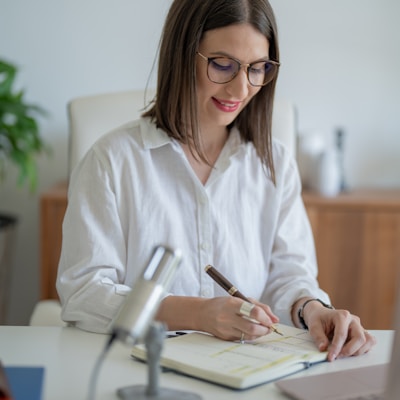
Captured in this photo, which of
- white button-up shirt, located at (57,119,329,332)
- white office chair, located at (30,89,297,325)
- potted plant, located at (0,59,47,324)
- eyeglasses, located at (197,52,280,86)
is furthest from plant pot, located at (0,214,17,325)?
eyeglasses, located at (197,52,280,86)

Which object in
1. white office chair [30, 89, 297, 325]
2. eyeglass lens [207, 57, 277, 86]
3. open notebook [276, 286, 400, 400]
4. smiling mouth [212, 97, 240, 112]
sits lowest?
open notebook [276, 286, 400, 400]

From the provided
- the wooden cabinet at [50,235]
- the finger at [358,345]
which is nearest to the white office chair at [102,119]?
the wooden cabinet at [50,235]

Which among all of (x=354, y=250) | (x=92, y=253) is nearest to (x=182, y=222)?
(x=92, y=253)

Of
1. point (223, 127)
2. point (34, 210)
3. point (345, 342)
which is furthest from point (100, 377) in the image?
point (34, 210)

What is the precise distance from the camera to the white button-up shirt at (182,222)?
1.54 m

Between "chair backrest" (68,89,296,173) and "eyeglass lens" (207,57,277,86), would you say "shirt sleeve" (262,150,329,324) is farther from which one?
"eyeglass lens" (207,57,277,86)

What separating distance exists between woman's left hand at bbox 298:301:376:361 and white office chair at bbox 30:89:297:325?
28.4 inches

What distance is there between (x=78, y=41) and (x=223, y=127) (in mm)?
1438

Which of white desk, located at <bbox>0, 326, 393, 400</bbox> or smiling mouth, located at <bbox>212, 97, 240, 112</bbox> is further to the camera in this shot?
smiling mouth, located at <bbox>212, 97, 240, 112</bbox>

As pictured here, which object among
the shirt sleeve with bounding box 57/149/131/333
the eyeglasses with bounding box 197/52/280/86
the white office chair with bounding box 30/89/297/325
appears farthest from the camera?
the white office chair with bounding box 30/89/297/325

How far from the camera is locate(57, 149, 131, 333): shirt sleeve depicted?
145 centimetres

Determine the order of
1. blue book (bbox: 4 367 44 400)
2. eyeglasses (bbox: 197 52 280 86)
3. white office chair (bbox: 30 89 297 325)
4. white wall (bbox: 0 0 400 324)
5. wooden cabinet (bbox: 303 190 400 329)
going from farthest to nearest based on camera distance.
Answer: white wall (bbox: 0 0 400 324) < wooden cabinet (bbox: 303 190 400 329) < white office chair (bbox: 30 89 297 325) < eyeglasses (bbox: 197 52 280 86) < blue book (bbox: 4 367 44 400)

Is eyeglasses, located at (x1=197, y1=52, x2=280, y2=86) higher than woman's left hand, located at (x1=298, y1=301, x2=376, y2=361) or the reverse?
higher

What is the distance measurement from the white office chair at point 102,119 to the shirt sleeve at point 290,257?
0.60ft
